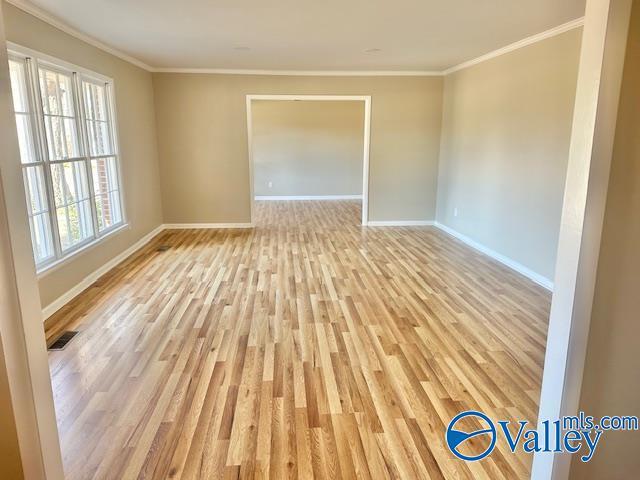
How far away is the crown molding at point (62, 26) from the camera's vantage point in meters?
3.22

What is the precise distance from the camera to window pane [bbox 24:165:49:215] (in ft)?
11.0

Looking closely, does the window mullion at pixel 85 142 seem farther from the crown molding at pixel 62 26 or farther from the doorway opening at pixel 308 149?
the doorway opening at pixel 308 149

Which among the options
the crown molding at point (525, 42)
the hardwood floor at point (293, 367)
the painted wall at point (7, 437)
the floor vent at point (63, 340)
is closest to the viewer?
the painted wall at point (7, 437)

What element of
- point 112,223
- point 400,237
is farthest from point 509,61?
point 112,223

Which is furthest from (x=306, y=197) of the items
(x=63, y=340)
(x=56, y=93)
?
(x=63, y=340)

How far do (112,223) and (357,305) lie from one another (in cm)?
335

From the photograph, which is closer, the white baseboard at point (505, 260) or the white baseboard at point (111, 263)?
the white baseboard at point (111, 263)

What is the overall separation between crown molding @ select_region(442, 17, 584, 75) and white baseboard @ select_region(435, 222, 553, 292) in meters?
2.44

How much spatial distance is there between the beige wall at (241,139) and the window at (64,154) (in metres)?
1.66

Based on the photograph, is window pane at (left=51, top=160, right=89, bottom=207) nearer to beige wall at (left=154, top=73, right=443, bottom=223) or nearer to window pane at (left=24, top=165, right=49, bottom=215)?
window pane at (left=24, top=165, right=49, bottom=215)

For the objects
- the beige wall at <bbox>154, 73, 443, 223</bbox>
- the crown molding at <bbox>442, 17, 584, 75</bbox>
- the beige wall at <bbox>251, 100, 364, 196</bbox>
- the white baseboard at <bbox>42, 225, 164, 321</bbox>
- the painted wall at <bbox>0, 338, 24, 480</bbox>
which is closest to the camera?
the painted wall at <bbox>0, 338, 24, 480</bbox>

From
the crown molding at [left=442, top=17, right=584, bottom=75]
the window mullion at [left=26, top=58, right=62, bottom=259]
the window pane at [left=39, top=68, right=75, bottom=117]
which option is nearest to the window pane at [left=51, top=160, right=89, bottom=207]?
the window mullion at [left=26, top=58, right=62, bottom=259]

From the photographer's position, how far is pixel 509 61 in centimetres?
484

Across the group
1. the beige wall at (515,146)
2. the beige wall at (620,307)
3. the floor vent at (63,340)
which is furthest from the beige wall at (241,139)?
the beige wall at (620,307)
